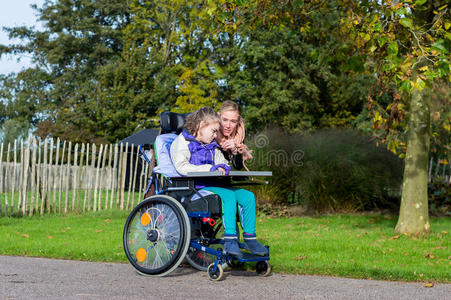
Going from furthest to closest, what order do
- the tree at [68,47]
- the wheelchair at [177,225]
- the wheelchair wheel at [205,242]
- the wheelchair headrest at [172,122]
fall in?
the tree at [68,47]
the wheelchair headrest at [172,122]
the wheelchair wheel at [205,242]
the wheelchair at [177,225]

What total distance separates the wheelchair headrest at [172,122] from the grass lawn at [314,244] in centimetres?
158

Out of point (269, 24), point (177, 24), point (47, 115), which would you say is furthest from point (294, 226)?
point (47, 115)

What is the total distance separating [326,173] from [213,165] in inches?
292

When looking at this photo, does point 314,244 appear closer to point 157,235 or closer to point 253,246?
point 253,246

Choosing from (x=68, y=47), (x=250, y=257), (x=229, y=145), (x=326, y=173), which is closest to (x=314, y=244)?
(x=229, y=145)

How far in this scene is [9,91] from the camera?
4491cm

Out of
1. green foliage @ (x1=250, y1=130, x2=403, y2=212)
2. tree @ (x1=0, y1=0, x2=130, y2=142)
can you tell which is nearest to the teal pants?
green foliage @ (x1=250, y1=130, x2=403, y2=212)

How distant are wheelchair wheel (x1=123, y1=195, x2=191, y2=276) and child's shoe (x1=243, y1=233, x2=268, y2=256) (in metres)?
0.55

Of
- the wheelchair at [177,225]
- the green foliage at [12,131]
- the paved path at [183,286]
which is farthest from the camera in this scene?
the green foliage at [12,131]

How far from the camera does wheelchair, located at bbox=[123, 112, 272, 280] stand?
4886 mm

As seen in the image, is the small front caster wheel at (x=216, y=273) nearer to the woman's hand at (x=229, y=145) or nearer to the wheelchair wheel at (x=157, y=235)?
the wheelchair wheel at (x=157, y=235)

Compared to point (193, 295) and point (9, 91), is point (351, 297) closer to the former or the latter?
point (193, 295)

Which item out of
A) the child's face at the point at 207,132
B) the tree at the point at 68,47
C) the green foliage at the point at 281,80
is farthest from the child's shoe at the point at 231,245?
the tree at the point at 68,47

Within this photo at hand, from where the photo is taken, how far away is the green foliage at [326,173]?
12328mm
